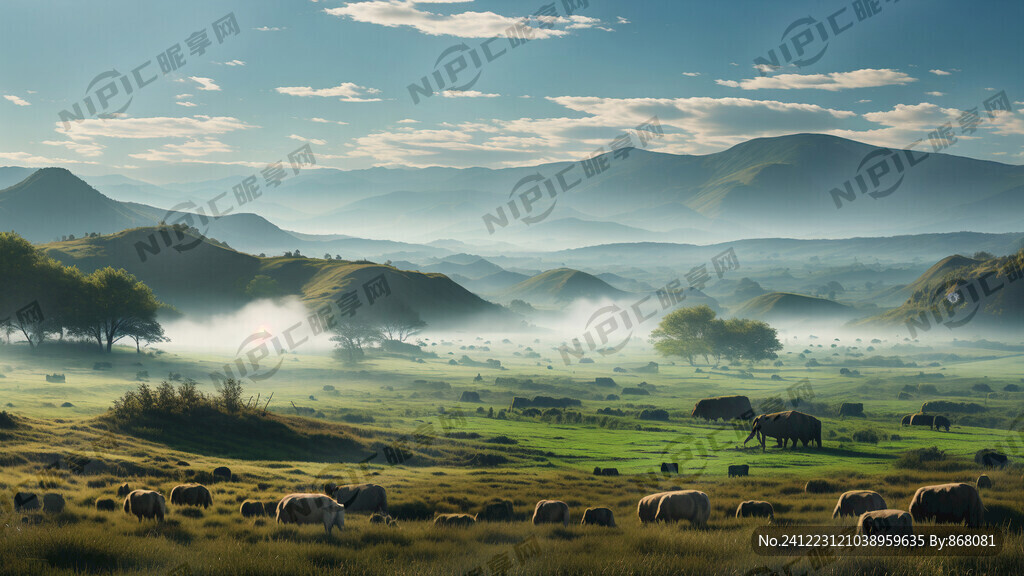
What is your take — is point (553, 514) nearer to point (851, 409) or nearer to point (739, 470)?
point (739, 470)

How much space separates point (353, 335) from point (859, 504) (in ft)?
388

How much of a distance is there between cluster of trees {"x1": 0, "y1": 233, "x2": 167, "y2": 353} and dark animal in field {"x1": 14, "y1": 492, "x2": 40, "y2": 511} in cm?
8816

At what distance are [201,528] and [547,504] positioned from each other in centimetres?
1104

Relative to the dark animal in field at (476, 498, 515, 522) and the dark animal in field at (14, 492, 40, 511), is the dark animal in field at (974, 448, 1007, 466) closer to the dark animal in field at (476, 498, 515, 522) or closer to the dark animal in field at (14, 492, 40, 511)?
the dark animal in field at (476, 498, 515, 522)

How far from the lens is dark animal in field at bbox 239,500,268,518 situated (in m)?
20.9

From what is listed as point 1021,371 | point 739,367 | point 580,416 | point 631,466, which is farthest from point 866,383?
point 631,466

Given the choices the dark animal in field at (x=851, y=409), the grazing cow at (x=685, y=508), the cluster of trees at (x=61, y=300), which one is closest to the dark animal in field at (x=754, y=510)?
the grazing cow at (x=685, y=508)

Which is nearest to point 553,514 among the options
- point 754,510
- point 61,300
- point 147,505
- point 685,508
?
point 685,508

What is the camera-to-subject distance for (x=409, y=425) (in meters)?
58.0

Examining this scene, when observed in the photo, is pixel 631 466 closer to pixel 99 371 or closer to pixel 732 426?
pixel 732 426

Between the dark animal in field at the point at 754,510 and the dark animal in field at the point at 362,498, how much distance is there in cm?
1319

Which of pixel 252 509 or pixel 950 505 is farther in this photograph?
pixel 252 509

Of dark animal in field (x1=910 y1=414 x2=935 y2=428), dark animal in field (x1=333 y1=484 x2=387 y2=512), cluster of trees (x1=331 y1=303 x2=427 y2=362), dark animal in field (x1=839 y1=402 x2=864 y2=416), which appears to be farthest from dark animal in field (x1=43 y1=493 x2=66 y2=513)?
cluster of trees (x1=331 y1=303 x2=427 y2=362)

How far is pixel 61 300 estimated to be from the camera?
93.2 meters
